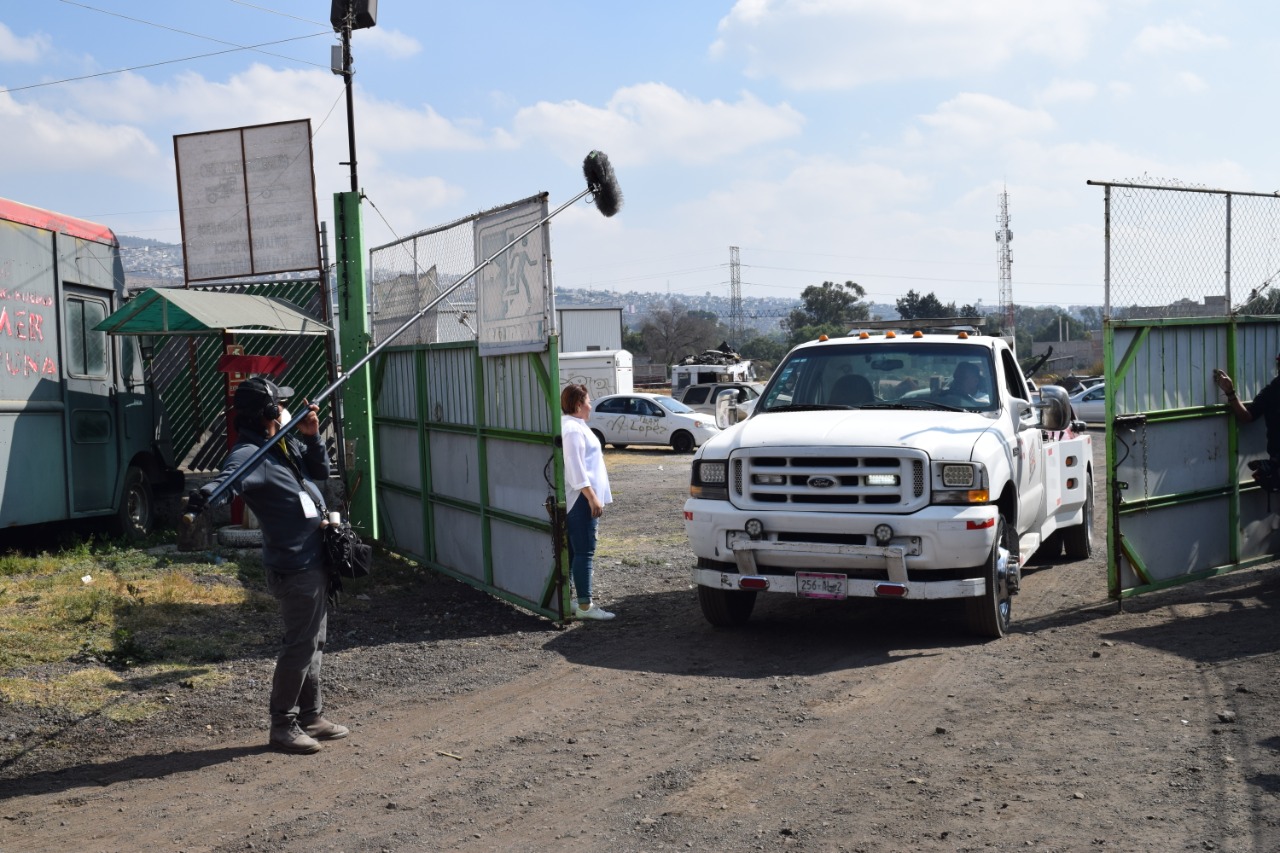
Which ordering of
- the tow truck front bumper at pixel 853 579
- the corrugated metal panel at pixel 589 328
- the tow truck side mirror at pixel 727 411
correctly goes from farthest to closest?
the corrugated metal panel at pixel 589 328
the tow truck side mirror at pixel 727 411
the tow truck front bumper at pixel 853 579

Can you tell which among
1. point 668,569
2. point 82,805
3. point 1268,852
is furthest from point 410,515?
point 1268,852

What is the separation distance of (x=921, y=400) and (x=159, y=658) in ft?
18.4

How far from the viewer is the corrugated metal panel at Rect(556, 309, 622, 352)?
2142 inches

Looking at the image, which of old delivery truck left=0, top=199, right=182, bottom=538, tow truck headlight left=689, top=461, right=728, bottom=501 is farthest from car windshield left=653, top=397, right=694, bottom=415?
tow truck headlight left=689, top=461, right=728, bottom=501

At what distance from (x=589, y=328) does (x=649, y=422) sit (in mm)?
24981

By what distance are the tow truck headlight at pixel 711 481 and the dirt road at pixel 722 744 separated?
1.04 metres

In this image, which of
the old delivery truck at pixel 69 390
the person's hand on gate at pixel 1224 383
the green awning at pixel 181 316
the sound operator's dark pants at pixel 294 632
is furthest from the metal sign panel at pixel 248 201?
the person's hand on gate at pixel 1224 383

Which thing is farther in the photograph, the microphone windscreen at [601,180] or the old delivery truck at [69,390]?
the old delivery truck at [69,390]

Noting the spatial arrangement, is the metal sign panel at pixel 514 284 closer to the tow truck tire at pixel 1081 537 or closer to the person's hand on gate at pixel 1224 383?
the person's hand on gate at pixel 1224 383

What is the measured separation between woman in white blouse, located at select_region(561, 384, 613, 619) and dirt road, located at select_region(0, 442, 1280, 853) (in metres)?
0.34

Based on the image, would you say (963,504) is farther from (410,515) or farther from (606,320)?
(606,320)

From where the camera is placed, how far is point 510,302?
9.26 meters

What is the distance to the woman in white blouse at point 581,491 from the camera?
905 cm

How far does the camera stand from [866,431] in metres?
8.05
